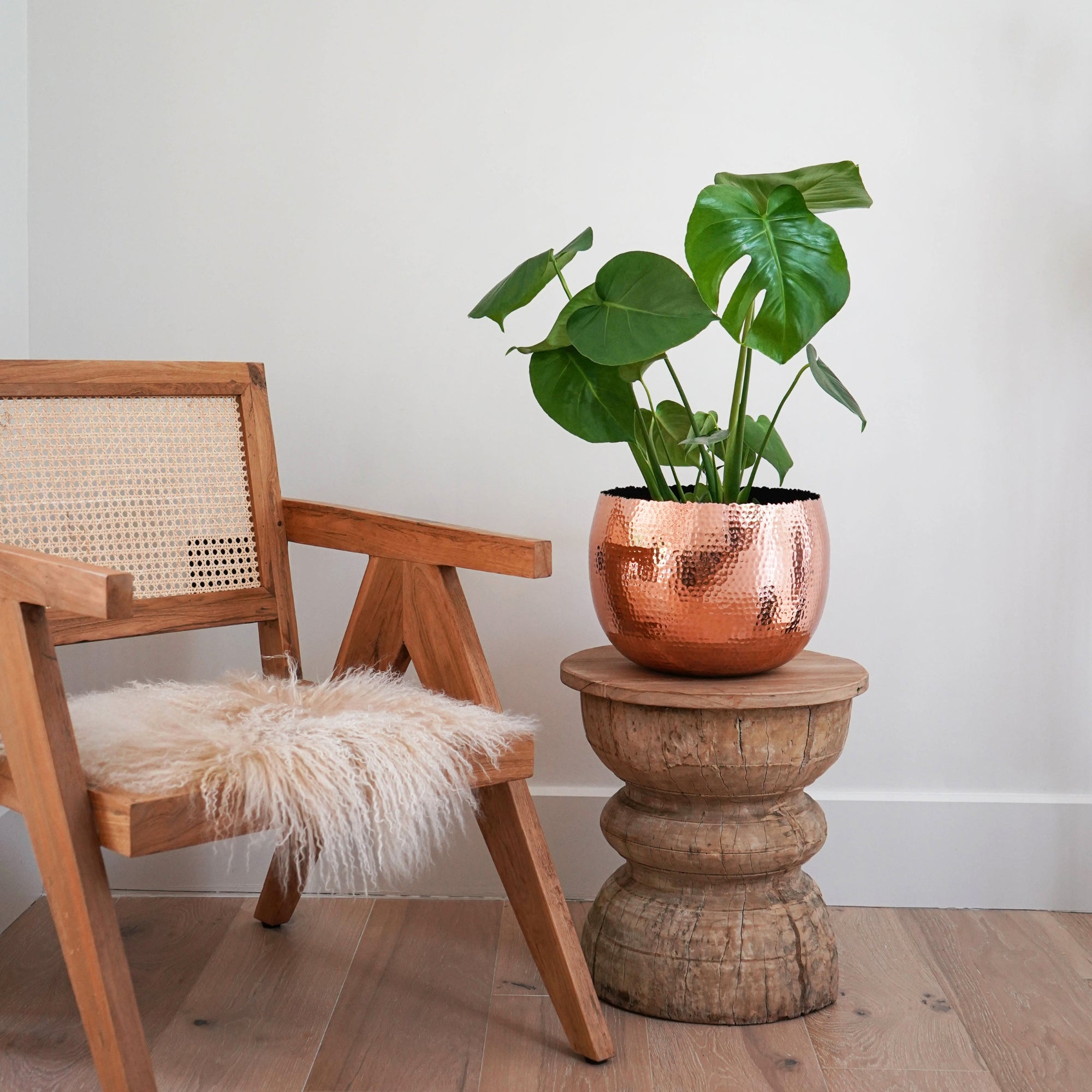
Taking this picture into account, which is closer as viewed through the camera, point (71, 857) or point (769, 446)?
point (71, 857)

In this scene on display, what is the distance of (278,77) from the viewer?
1.79m

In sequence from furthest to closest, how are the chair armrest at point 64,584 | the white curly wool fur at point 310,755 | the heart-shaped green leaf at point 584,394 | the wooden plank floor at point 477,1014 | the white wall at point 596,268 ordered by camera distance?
1. the white wall at point 596,268
2. the heart-shaped green leaf at point 584,394
3. the wooden plank floor at point 477,1014
4. the white curly wool fur at point 310,755
5. the chair armrest at point 64,584

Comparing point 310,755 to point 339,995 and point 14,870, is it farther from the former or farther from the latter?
point 14,870

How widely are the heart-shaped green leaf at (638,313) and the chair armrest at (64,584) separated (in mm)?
577

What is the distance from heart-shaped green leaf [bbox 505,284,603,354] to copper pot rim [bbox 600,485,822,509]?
0.52 feet

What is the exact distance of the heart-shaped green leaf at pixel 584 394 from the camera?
54.9 inches

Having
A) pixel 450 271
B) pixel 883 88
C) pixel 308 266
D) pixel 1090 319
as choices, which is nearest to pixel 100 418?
pixel 308 266

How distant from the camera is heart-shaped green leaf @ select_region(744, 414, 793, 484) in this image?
58.2 inches

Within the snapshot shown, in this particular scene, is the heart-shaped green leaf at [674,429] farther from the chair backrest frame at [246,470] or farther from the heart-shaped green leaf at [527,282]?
the chair backrest frame at [246,470]

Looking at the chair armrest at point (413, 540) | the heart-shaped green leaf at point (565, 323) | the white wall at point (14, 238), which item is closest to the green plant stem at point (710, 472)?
the heart-shaped green leaf at point (565, 323)

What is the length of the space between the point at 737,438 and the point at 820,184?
1.05 feet

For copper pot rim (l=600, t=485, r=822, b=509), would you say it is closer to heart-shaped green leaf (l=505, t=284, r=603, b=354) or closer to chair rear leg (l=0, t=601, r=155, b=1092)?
heart-shaped green leaf (l=505, t=284, r=603, b=354)

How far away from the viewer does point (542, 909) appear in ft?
4.26

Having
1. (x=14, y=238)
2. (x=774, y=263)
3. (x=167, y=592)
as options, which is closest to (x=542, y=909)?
(x=167, y=592)
